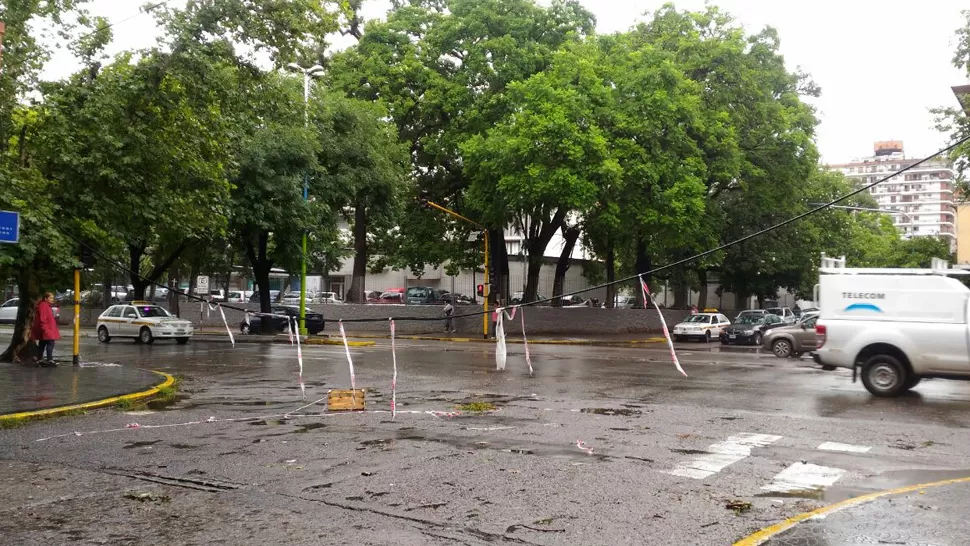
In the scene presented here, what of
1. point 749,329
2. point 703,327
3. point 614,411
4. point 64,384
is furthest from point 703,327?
point 64,384

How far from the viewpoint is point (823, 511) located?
617cm

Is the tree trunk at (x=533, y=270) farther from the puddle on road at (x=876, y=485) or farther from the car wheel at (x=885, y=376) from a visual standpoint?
the puddle on road at (x=876, y=485)

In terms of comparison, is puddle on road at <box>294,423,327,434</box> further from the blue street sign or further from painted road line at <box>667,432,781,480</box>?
the blue street sign

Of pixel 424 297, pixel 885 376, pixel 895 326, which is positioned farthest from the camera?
pixel 424 297

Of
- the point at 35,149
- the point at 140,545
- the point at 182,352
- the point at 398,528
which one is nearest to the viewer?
the point at 140,545

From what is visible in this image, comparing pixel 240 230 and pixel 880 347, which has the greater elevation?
pixel 240 230

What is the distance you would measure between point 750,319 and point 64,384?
28.0 meters

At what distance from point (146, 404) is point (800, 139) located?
1208 inches

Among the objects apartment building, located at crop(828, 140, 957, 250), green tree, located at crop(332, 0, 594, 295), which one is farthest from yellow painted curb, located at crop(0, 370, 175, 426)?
apartment building, located at crop(828, 140, 957, 250)

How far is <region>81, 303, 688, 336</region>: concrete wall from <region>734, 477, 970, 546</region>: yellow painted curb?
3221 centimetres

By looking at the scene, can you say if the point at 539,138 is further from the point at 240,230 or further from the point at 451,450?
the point at 451,450

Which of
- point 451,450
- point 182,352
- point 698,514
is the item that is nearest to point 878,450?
point 698,514

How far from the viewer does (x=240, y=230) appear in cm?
3259

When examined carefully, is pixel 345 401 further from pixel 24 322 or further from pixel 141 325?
pixel 141 325
